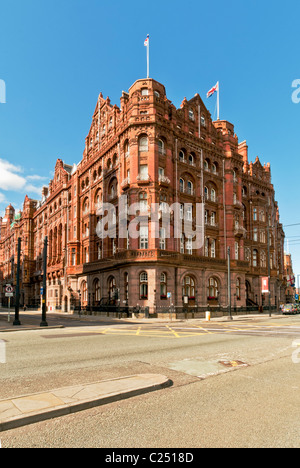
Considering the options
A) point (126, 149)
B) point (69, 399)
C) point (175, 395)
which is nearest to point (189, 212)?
point (126, 149)

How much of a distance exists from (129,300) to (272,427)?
33.2 metres

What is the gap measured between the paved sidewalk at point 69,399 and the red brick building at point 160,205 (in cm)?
2957

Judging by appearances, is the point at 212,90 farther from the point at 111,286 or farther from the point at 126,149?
the point at 111,286

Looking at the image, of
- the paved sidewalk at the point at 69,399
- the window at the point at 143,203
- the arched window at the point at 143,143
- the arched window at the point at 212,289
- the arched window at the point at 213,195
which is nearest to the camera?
the paved sidewalk at the point at 69,399

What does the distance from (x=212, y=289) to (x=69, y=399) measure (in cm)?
4035

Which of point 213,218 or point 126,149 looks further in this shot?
point 213,218

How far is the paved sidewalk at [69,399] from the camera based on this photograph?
538cm

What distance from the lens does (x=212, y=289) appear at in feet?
148

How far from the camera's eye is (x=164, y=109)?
4194cm

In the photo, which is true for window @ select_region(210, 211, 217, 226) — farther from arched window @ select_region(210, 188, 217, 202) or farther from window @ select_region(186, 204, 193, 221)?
window @ select_region(186, 204, 193, 221)

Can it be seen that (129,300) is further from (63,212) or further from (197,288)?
(63,212)

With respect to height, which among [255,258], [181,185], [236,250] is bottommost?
[255,258]

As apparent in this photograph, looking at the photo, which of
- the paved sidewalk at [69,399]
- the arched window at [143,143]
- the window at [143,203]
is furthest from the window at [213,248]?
the paved sidewalk at [69,399]

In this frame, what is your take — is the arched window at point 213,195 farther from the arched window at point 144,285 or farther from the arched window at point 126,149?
the arched window at point 144,285
